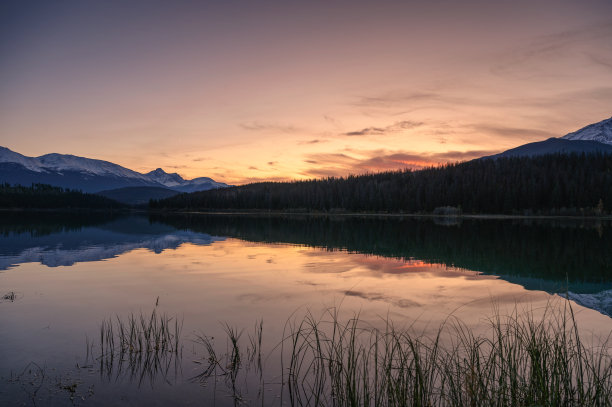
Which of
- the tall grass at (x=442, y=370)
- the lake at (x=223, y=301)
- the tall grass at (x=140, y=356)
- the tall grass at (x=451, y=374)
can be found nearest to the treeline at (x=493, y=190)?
the lake at (x=223, y=301)

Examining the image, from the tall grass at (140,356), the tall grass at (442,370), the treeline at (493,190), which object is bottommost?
the tall grass at (140,356)

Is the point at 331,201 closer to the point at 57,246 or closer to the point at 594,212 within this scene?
the point at 594,212

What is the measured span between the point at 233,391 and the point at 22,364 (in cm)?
572

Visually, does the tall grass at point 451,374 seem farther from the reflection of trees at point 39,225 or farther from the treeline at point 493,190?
the treeline at point 493,190

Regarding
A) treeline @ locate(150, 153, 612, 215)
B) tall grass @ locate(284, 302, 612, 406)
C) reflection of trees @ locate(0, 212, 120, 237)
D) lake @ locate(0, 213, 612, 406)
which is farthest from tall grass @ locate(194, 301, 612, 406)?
treeline @ locate(150, 153, 612, 215)

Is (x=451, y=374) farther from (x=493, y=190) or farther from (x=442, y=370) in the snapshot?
(x=493, y=190)

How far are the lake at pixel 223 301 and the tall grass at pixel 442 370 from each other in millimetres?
548

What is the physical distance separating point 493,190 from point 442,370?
139646 mm

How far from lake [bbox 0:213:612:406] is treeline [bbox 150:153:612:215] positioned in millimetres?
103052

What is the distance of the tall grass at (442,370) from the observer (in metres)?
7.21

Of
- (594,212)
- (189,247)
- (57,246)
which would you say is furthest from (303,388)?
(594,212)

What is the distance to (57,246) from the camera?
39.1 metres

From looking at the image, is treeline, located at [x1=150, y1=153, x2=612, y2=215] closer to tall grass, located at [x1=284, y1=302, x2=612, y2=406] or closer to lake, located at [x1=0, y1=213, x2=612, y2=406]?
lake, located at [x1=0, y1=213, x2=612, y2=406]

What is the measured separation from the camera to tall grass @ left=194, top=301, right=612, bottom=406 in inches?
284
